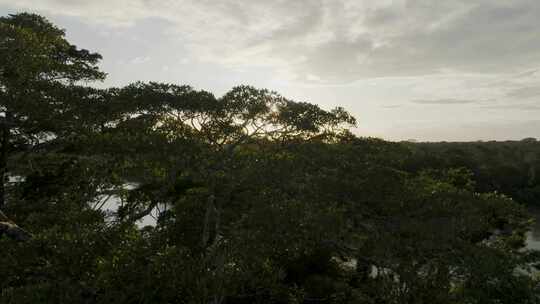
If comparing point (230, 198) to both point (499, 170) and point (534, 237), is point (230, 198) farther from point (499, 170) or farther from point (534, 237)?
point (499, 170)

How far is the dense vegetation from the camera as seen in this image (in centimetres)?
1191

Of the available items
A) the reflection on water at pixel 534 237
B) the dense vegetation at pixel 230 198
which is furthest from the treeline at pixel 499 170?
the dense vegetation at pixel 230 198

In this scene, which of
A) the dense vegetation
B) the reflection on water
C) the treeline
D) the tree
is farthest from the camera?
the treeline

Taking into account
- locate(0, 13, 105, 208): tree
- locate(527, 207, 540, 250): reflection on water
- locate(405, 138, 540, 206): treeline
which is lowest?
locate(527, 207, 540, 250): reflection on water

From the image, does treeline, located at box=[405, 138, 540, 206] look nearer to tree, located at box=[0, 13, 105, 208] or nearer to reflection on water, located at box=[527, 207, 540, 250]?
reflection on water, located at box=[527, 207, 540, 250]

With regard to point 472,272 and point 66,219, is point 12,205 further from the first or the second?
point 472,272

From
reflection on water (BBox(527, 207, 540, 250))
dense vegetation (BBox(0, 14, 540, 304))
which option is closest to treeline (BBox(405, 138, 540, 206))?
reflection on water (BBox(527, 207, 540, 250))

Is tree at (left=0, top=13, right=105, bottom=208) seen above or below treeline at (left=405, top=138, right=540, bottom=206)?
above

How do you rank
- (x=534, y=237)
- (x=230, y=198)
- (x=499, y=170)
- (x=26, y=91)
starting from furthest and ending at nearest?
(x=499, y=170) < (x=534, y=237) < (x=230, y=198) < (x=26, y=91)

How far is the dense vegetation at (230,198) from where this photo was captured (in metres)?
11.9

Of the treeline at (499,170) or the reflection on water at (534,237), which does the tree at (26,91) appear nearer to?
the reflection on water at (534,237)

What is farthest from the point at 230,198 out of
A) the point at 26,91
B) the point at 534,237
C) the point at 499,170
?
the point at 499,170

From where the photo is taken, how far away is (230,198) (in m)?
20.4

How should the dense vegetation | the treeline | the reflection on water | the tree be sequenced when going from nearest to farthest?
the dense vegetation
the tree
the reflection on water
the treeline
